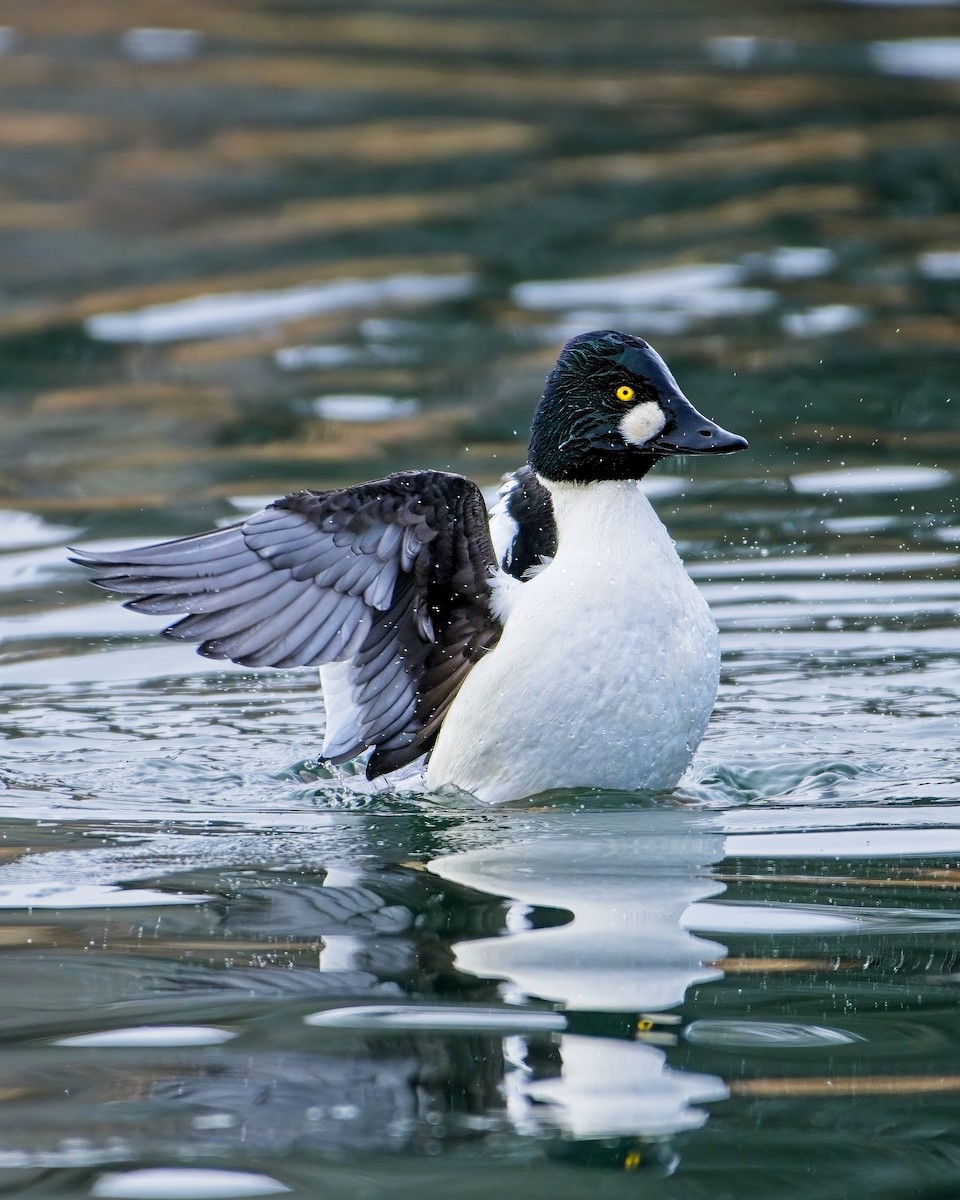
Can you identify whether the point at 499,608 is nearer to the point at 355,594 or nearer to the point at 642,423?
the point at 355,594

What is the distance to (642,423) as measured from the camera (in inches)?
230

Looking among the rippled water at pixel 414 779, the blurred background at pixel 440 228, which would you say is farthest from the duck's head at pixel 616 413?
the blurred background at pixel 440 228

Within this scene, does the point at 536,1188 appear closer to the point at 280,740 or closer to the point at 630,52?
the point at 280,740

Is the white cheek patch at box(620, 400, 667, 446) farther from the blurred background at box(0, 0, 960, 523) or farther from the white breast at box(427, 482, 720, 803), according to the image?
the blurred background at box(0, 0, 960, 523)

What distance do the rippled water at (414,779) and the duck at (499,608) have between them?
192mm

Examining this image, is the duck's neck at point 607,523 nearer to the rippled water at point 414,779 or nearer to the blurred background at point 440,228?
the rippled water at point 414,779

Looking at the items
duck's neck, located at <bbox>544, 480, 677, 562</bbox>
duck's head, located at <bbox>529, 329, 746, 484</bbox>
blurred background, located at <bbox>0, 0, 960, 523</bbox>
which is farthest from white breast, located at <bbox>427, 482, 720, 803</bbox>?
blurred background, located at <bbox>0, 0, 960, 523</bbox>

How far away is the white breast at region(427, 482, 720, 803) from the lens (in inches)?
221

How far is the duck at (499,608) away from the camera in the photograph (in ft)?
18.0

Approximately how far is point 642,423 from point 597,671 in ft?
2.41

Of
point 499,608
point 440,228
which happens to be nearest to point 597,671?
point 499,608

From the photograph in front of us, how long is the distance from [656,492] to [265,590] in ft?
15.0

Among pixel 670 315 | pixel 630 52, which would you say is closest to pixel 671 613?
pixel 670 315

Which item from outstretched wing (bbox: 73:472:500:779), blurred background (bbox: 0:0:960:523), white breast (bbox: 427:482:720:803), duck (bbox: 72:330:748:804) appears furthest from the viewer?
blurred background (bbox: 0:0:960:523)
